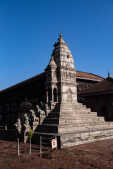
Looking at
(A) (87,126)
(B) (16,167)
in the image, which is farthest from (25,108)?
(B) (16,167)

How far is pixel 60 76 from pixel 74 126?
5886 mm

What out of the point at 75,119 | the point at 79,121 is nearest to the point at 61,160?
the point at 75,119

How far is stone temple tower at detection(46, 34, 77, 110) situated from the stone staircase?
57.9 inches

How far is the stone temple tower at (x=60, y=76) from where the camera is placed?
18352mm

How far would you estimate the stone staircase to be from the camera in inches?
527

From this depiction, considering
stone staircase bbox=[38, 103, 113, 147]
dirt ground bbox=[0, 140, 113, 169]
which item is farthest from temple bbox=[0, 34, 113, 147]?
dirt ground bbox=[0, 140, 113, 169]

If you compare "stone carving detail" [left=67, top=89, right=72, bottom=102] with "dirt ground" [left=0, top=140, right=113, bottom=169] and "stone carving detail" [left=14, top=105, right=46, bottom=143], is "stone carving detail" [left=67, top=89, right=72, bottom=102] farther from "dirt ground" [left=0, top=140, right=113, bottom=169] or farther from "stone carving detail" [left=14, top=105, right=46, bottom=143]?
"dirt ground" [left=0, top=140, right=113, bottom=169]

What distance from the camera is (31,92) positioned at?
76.6 ft

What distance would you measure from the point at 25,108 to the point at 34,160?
10.7 m

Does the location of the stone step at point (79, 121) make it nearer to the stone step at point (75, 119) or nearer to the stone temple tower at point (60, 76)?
the stone step at point (75, 119)

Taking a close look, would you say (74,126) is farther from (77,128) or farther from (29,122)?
(29,122)

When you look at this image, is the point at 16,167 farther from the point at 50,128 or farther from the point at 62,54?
the point at 62,54

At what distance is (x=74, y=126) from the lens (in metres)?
14.8

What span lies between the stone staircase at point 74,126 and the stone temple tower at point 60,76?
4.82ft
